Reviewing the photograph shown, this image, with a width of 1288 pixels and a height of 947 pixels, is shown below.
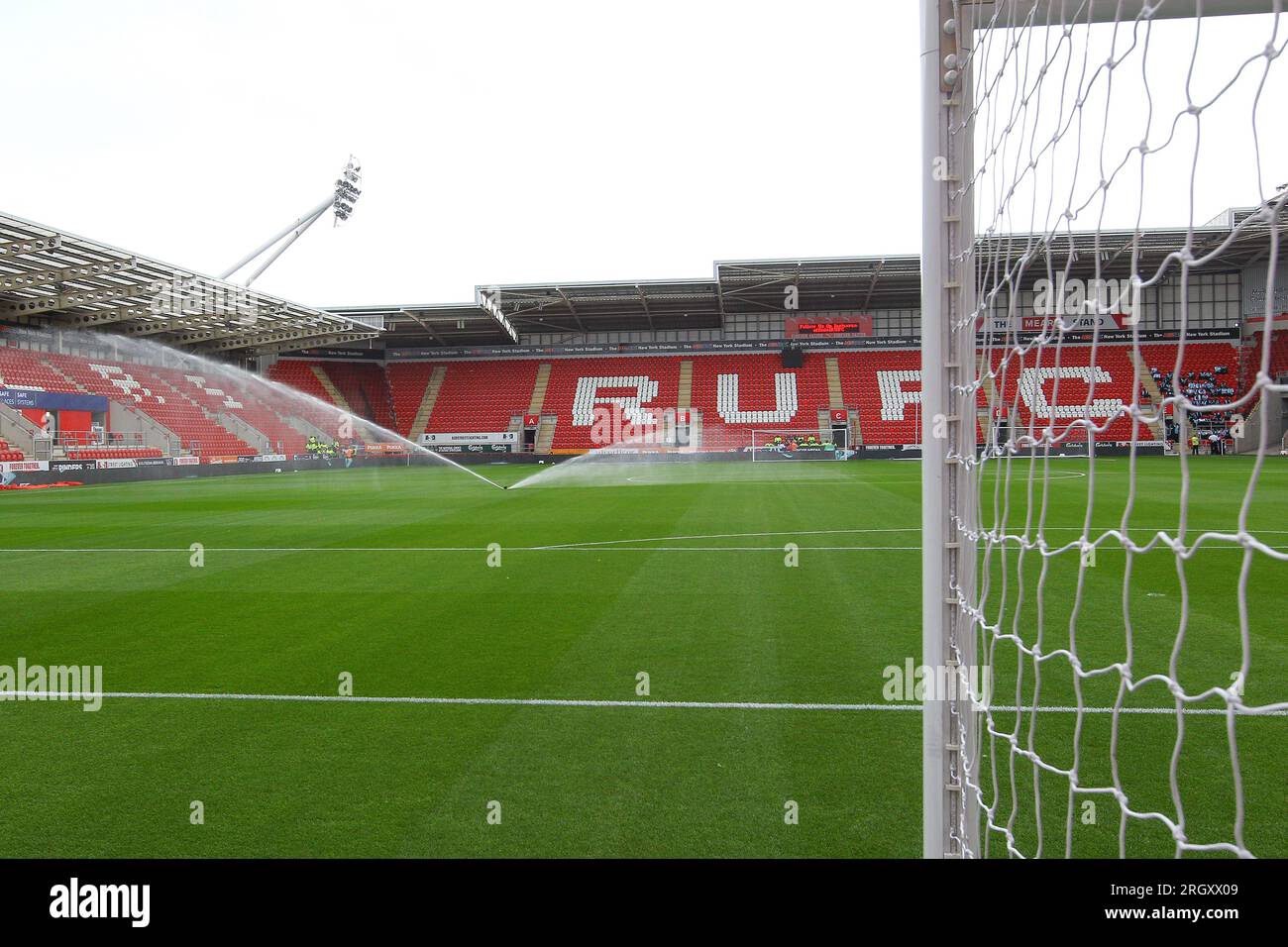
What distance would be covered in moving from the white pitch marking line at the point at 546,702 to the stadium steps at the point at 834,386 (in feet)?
136

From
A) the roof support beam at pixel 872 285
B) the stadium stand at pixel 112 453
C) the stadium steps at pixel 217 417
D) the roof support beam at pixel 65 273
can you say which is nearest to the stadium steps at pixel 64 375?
the stadium stand at pixel 112 453

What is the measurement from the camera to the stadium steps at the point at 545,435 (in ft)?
149

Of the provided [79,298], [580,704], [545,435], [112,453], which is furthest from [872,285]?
[580,704]

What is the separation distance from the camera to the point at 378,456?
40375 millimetres

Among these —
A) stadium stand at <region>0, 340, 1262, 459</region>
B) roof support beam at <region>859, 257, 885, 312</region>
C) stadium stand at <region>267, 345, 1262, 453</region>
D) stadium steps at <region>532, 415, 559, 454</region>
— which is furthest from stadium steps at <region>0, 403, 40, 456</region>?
roof support beam at <region>859, 257, 885, 312</region>

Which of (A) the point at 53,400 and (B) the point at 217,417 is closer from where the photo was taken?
(A) the point at 53,400

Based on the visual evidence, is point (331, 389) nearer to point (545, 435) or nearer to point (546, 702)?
point (545, 435)

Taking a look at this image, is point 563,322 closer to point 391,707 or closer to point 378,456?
point 378,456

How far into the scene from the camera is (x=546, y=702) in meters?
4.09

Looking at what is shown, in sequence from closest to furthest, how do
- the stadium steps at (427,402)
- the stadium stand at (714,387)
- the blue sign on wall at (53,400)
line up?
the blue sign on wall at (53,400) → the stadium stand at (714,387) → the stadium steps at (427,402)

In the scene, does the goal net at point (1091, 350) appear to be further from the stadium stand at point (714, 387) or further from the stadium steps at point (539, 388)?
the stadium steps at point (539, 388)

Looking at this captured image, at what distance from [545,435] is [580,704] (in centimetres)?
4258

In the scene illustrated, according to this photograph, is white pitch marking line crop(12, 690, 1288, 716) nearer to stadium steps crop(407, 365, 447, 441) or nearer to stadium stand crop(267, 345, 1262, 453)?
stadium stand crop(267, 345, 1262, 453)

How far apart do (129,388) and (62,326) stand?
3258 millimetres
